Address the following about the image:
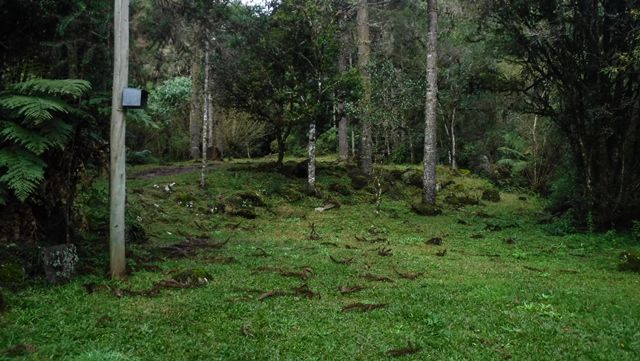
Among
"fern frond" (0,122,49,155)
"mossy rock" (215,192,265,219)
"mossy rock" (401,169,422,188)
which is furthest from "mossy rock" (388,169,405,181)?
"fern frond" (0,122,49,155)

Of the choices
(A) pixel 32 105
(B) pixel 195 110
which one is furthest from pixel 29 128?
(B) pixel 195 110

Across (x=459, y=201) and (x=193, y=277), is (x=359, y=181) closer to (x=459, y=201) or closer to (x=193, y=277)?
(x=459, y=201)

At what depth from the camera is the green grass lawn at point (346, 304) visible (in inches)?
227

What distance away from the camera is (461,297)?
7941 mm

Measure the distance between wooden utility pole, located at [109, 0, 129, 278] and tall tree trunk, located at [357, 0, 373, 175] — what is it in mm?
12884

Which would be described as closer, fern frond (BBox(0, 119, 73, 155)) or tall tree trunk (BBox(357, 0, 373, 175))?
fern frond (BBox(0, 119, 73, 155))

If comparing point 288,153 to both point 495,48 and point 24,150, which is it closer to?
point 495,48

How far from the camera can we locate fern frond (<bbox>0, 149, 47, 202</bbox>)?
6.99 m

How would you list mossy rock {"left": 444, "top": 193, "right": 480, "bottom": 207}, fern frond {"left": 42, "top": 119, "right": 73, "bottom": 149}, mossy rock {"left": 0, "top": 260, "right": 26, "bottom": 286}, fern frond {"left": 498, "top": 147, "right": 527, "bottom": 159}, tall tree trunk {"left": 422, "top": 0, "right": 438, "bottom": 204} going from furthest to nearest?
fern frond {"left": 498, "top": 147, "right": 527, "bottom": 159}, mossy rock {"left": 444, "top": 193, "right": 480, "bottom": 207}, tall tree trunk {"left": 422, "top": 0, "right": 438, "bottom": 204}, fern frond {"left": 42, "top": 119, "right": 73, "bottom": 149}, mossy rock {"left": 0, "top": 260, "right": 26, "bottom": 286}

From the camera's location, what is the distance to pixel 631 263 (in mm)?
10492

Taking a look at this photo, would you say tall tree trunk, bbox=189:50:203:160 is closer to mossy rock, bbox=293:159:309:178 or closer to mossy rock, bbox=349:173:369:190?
mossy rock, bbox=293:159:309:178

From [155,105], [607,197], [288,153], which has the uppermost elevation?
[155,105]

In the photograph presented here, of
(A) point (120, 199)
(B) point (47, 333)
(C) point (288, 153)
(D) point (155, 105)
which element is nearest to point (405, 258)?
(A) point (120, 199)

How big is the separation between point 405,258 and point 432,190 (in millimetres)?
9820
